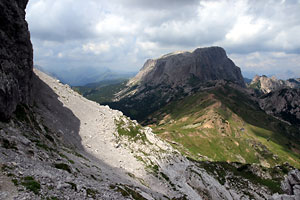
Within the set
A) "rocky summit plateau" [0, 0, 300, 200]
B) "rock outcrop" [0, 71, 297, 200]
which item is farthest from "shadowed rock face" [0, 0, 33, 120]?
"rock outcrop" [0, 71, 297, 200]

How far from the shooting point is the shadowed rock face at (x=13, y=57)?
3787cm

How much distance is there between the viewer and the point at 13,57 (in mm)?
45062

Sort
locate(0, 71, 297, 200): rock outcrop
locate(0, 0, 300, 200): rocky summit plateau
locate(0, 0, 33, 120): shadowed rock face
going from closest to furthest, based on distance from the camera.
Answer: locate(0, 71, 297, 200): rock outcrop → locate(0, 0, 300, 200): rocky summit plateau → locate(0, 0, 33, 120): shadowed rock face

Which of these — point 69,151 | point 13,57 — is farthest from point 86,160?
point 13,57

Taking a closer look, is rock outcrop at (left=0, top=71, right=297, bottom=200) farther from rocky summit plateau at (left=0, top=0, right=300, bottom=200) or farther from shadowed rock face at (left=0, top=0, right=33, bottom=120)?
shadowed rock face at (left=0, top=0, right=33, bottom=120)

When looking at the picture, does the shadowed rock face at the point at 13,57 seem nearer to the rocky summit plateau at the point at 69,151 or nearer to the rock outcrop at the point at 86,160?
the rocky summit plateau at the point at 69,151

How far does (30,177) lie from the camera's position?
22281 mm

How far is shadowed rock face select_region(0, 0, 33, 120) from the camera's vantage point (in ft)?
124

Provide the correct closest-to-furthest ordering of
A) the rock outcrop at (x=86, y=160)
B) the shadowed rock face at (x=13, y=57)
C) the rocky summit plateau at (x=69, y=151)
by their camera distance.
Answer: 1. the rock outcrop at (x=86, y=160)
2. the rocky summit plateau at (x=69, y=151)
3. the shadowed rock face at (x=13, y=57)

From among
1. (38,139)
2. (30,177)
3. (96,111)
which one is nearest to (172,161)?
(96,111)

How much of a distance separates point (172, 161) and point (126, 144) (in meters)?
20.4

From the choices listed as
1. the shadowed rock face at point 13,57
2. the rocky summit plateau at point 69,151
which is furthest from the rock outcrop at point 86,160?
the shadowed rock face at point 13,57

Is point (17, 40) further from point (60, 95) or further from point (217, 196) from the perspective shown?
point (217, 196)

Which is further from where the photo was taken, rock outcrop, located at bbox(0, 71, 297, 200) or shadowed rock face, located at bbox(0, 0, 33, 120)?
shadowed rock face, located at bbox(0, 0, 33, 120)
